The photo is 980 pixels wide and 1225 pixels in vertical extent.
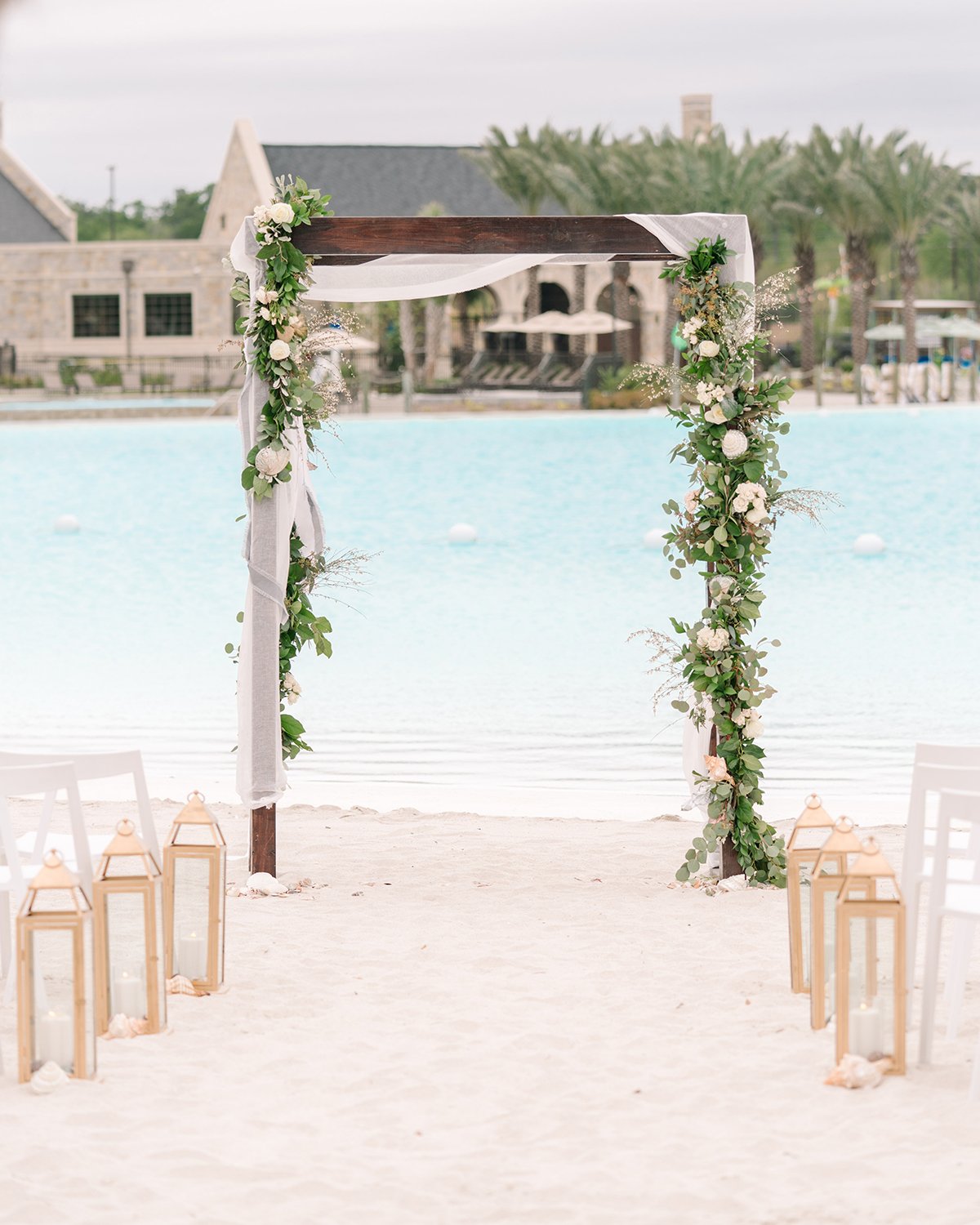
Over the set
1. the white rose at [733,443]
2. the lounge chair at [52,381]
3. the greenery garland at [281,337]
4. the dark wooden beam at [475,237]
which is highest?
the lounge chair at [52,381]

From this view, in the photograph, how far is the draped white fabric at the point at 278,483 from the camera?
246 inches

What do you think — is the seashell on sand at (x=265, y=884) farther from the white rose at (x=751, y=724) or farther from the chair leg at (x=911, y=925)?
the chair leg at (x=911, y=925)

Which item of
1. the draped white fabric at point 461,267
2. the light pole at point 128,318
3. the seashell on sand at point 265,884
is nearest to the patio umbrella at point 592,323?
the light pole at point 128,318

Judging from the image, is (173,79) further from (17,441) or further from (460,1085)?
(460,1085)

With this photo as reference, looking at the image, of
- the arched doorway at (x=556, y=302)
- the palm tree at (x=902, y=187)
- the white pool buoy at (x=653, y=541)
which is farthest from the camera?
the arched doorway at (x=556, y=302)

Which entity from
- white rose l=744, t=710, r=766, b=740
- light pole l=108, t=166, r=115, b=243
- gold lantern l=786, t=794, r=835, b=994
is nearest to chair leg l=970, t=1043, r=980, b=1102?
gold lantern l=786, t=794, r=835, b=994

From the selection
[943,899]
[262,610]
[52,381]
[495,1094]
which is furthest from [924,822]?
[52,381]

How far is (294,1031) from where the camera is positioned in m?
4.69

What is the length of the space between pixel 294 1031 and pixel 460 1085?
638mm

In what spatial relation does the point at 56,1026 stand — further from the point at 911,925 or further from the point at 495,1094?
the point at 911,925

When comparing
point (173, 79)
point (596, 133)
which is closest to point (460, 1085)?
point (596, 133)

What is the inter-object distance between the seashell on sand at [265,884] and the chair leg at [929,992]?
105 inches

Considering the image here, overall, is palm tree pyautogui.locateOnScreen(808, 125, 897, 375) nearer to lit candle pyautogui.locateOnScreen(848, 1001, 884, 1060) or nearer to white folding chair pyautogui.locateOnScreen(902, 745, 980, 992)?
white folding chair pyautogui.locateOnScreen(902, 745, 980, 992)

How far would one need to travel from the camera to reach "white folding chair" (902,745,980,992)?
14.3 ft
